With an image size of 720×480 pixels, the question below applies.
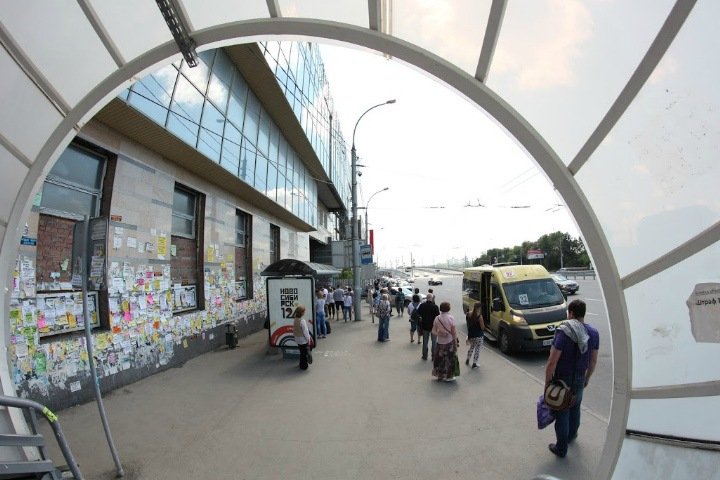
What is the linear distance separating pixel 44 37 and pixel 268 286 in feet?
26.9

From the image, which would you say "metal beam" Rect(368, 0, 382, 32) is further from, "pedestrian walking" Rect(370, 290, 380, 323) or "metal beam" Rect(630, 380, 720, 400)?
"pedestrian walking" Rect(370, 290, 380, 323)

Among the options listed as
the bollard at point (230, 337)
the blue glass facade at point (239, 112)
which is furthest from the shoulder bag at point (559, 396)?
the bollard at point (230, 337)

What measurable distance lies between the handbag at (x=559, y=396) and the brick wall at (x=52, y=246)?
7.68 metres

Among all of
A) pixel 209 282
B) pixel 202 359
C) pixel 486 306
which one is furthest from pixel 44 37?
pixel 486 306

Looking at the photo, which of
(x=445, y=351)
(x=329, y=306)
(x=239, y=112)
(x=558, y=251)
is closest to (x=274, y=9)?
(x=445, y=351)

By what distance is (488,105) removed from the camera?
2.93 m

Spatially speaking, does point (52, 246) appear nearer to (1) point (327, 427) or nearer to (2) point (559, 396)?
(1) point (327, 427)

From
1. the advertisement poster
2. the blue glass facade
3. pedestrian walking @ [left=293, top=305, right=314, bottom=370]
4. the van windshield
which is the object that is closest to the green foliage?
the blue glass facade

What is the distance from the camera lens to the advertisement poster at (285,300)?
35.9 ft

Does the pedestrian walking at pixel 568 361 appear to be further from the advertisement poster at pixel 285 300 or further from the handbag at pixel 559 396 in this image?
the advertisement poster at pixel 285 300

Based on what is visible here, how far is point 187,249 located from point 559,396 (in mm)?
10312

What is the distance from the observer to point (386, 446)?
16.9ft

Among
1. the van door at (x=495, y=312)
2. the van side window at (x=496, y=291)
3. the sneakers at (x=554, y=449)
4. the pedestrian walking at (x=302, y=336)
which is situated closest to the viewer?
the sneakers at (x=554, y=449)

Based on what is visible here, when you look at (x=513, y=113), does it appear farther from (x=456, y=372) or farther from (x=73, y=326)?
(x=73, y=326)
